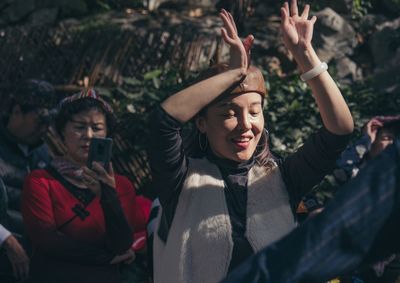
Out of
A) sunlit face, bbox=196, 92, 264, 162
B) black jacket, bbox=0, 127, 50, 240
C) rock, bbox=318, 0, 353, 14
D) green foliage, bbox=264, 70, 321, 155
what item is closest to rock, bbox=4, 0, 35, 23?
rock, bbox=318, 0, 353, 14

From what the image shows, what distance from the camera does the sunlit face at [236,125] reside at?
152 inches

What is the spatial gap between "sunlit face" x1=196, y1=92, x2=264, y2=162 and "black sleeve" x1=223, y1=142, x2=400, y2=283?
1.31 metres

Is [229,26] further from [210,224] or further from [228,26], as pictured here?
[210,224]

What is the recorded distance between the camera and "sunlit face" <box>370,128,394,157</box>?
237 inches

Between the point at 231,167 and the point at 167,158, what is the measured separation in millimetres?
320

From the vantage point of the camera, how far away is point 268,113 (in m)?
7.03

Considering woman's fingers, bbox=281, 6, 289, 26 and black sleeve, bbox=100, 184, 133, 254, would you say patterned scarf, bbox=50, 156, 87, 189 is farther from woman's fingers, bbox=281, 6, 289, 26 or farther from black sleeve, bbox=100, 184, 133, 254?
woman's fingers, bbox=281, 6, 289, 26

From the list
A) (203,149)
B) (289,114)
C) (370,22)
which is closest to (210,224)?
(203,149)

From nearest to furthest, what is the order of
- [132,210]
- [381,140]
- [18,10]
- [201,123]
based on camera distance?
[201,123], [132,210], [381,140], [18,10]

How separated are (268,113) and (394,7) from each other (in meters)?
2.84

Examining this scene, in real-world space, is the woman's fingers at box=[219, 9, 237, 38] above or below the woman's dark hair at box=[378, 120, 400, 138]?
above

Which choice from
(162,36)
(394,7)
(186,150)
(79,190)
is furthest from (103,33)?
(186,150)

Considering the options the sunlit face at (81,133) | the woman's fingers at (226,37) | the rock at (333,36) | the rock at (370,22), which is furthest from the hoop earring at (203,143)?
the rock at (370,22)

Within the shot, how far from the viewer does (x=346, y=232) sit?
2.53 meters
